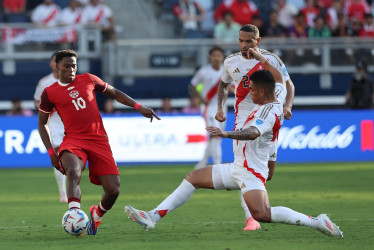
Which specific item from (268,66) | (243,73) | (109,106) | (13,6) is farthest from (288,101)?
(13,6)

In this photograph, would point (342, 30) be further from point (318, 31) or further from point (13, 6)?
point (13, 6)

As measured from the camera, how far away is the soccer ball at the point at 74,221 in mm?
8648

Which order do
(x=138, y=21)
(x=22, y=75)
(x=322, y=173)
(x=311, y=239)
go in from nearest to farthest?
(x=311, y=239) → (x=322, y=173) → (x=22, y=75) → (x=138, y=21)

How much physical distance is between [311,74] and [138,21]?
5.26 meters

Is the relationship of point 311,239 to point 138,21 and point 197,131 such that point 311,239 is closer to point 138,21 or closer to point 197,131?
point 197,131

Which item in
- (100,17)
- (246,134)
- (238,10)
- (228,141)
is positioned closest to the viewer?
(246,134)

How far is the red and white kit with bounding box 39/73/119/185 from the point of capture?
30.4ft

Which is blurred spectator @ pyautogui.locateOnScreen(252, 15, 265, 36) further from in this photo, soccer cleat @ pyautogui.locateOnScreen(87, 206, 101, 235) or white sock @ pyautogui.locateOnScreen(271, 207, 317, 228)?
white sock @ pyautogui.locateOnScreen(271, 207, 317, 228)

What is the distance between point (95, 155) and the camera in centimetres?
926

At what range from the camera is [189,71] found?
22.9 metres

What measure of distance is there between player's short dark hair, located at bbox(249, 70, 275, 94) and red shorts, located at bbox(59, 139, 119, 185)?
1.90 meters

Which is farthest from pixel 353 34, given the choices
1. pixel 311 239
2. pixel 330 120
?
pixel 311 239

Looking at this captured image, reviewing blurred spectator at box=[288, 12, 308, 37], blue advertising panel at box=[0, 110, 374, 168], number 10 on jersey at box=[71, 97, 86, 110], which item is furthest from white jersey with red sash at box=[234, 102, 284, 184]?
blurred spectator at box=[288, 12, 308, 37]

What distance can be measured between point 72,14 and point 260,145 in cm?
1515
